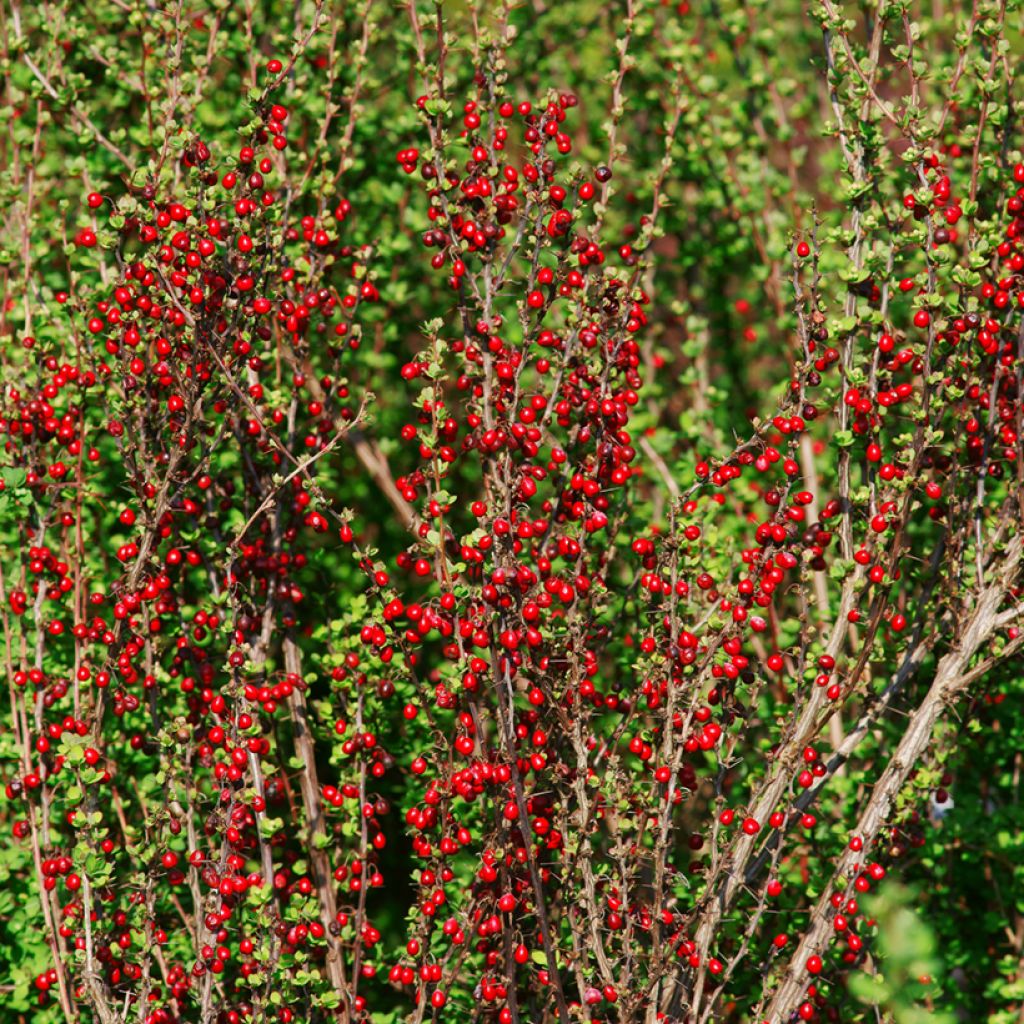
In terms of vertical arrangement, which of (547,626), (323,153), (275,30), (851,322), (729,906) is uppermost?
(275,30)

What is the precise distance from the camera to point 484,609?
9.53 ft

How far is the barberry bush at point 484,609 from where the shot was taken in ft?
10.0

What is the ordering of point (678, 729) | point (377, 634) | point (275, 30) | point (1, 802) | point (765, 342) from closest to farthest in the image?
point (377, 634) < point (678, 729) < point (1, 802) < point (275, 30) < point (765, 342)

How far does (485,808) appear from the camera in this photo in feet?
10.6

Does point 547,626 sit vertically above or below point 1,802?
above

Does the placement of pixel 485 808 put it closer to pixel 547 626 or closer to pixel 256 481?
pixel 547 626

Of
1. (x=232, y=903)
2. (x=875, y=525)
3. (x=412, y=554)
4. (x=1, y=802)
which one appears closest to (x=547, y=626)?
(x=412, y=554)

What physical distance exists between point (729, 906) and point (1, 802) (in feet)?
7.44

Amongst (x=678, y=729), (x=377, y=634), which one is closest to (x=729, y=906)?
(x=678, y=729)

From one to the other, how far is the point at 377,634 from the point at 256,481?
0.82 m

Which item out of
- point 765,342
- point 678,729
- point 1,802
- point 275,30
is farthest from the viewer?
point 765,342

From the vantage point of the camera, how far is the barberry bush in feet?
10.0

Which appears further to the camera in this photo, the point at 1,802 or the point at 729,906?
the point at 1,802

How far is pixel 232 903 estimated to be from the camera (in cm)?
314
